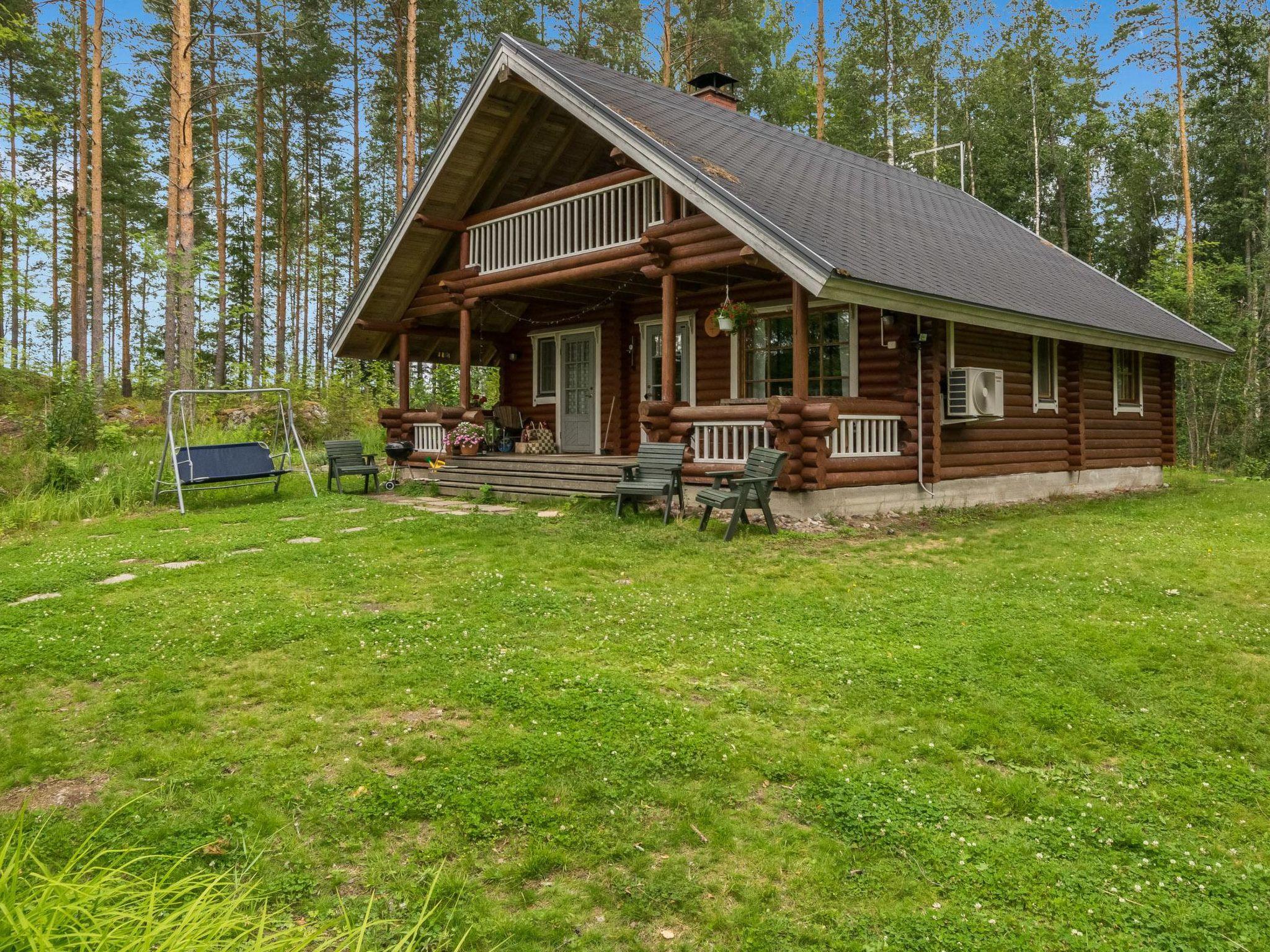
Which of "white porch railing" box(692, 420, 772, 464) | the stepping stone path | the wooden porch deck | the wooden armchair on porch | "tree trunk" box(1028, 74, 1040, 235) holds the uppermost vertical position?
"tree trunk" box(1028, 74, 1040, 235)

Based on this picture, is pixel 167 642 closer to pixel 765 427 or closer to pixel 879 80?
pixel 765 427

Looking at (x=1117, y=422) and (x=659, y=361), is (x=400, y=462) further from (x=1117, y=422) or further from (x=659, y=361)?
(x=1117, y=422)

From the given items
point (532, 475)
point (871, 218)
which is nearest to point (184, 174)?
point (532, 475)

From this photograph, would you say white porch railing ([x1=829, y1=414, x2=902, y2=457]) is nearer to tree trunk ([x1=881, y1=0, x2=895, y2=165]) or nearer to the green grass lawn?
the green grass lawn

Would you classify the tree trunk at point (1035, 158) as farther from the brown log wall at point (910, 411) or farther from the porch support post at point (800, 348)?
the porch support post at point (800, 348)

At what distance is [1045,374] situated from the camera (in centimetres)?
1292

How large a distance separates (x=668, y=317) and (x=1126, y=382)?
979cm

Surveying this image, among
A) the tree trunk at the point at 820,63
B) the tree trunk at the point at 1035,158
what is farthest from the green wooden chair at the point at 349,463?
the tree trunk at the point at 1035,158

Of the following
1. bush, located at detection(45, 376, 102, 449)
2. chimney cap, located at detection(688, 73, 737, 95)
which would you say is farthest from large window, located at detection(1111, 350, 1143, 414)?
bush, located at detection(45, 376, 102, 449)

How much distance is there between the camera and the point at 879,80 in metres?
27.0

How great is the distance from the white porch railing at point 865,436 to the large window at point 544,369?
22.7ft

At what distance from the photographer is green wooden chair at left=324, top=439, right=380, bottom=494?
11984 millimetres

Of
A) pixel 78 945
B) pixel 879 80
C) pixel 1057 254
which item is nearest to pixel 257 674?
pixel 78 945

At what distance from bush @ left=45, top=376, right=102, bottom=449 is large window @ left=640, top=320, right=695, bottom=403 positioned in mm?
9076
